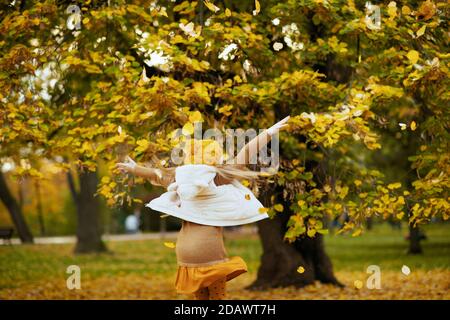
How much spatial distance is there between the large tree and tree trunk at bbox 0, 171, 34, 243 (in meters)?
14.4

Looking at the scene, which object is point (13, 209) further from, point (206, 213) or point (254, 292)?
point (206, 213)

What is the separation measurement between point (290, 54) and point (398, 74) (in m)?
1.85

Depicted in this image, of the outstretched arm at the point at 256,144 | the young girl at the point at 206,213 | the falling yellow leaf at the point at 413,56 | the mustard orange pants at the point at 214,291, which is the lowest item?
the mustard orange pants at the point at 214,291

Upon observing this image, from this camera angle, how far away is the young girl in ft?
16.2

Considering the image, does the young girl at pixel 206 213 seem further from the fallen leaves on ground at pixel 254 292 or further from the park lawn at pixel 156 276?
the park lawn at pixel 156 276

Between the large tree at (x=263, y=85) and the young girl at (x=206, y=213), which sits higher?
the large tree at (x=263, y=85)

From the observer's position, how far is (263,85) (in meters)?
6.98

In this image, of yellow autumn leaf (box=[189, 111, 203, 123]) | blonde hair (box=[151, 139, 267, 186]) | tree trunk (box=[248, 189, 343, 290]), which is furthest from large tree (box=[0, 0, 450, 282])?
tree trunk (box=[248, 189, 343, 290])

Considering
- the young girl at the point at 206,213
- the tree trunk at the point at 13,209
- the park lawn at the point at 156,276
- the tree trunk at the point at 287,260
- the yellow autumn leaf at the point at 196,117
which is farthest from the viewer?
the tree trunk at the point at 13,209

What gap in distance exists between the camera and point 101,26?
304 inches

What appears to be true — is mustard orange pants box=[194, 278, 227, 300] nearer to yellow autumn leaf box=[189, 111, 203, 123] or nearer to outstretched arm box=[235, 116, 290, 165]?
outstretched arm box=[235, 116, 290, 165]

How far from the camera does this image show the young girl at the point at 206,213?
4.95 m

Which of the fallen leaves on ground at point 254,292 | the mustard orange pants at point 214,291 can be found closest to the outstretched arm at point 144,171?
the mustard orange pants at point 214,291

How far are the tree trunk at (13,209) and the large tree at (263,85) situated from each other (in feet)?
47.1
